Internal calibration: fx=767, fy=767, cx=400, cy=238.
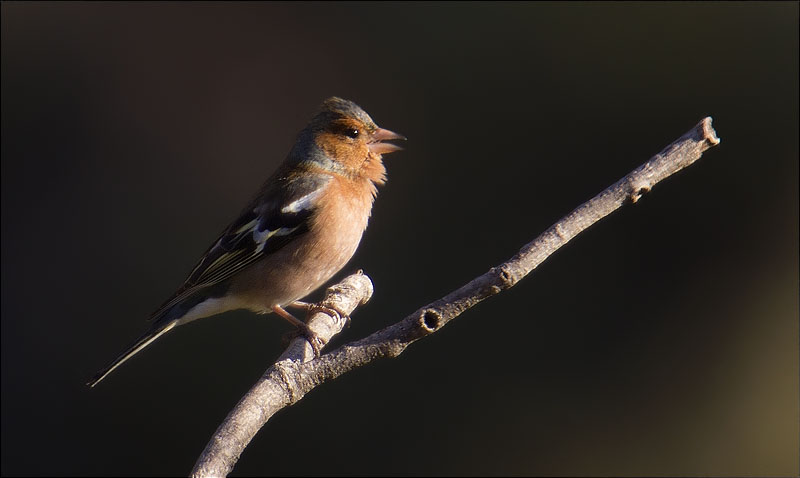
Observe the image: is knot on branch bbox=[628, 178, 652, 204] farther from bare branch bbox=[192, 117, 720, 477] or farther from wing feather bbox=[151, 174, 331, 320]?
wing feather bbox=[151, 174, 331, 320]

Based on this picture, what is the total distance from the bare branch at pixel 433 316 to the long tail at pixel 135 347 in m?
1.37

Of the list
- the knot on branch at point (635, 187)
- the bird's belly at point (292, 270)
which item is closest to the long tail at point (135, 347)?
the bird's belly at point (292, 270)

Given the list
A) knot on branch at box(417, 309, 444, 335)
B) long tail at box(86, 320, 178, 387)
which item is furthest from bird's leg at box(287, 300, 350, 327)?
knot on branch at box(417, 309, 444, 335)

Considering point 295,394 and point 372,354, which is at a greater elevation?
point 372,354

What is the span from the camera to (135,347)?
4.02 meters

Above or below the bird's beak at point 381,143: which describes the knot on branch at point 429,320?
below

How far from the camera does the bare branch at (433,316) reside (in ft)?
8.34

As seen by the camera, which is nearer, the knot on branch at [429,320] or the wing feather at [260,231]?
the knot on branch at [429,320]

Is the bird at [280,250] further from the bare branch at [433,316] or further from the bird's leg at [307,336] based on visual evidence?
the bare branch at [433,316]

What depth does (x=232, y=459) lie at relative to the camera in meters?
2.40

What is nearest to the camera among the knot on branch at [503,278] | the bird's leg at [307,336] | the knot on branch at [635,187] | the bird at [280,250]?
the knot on branch at [503,278]

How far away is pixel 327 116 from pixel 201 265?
4.05 feet

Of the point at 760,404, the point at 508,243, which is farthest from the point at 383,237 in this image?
the point at 760,404

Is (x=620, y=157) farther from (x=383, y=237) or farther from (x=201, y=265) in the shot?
(x=201, y=265)
